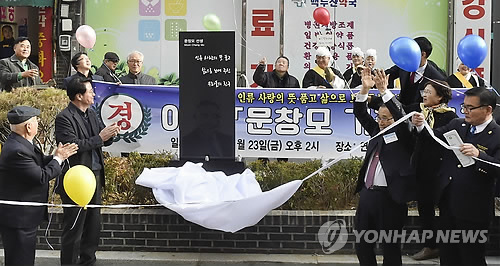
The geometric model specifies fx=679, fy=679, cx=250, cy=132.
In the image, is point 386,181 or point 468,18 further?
point 468,18

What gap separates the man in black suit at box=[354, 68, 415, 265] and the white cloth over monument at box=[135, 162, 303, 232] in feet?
2.24

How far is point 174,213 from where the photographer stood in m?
6.83

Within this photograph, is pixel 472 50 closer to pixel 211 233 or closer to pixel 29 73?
pixel 211 233

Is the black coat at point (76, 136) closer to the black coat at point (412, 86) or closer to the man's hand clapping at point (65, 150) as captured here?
the man's hand clapping at point (65, 150)

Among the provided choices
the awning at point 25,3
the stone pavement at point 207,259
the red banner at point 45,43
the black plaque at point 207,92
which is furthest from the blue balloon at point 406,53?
the red banner at point 45,43

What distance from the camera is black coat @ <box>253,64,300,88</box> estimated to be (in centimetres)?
946

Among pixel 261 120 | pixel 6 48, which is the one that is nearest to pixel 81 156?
pixel 261 120

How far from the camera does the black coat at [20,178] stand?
17.5 feet

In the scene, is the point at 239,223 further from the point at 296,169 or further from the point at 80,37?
the point at 80,37

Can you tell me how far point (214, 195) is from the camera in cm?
652

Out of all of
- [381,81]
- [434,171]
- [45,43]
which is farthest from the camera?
[45,43]

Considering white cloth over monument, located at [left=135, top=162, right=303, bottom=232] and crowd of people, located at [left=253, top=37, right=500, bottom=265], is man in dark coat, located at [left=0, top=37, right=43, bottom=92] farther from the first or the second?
crowd of people, located at [left=253, top=37, right=500, bottom=265]

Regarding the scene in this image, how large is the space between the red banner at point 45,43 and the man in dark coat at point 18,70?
10.7ft

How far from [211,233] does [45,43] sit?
766 cm
